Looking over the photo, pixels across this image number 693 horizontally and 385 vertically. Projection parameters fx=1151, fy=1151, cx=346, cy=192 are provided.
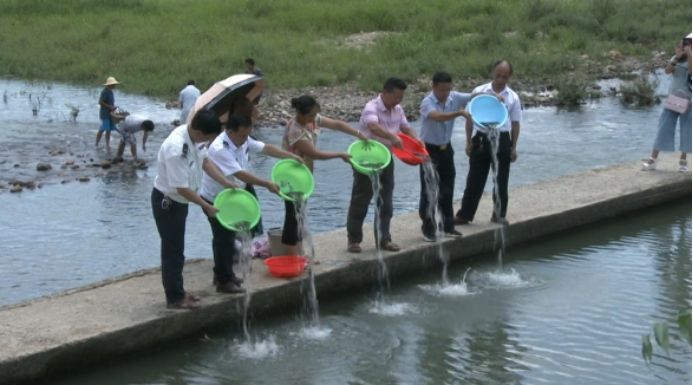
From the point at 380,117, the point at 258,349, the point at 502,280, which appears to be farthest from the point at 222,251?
the point at 502,280

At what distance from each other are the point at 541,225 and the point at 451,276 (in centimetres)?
142

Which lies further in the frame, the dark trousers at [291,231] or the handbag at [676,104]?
the handbag at [676,104]

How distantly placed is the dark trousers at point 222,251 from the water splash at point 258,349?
0.53 meters

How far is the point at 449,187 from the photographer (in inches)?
391

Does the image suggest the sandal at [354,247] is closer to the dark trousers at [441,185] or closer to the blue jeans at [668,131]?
the dark trousers at [441,185]

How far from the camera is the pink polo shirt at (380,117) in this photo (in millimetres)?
9336

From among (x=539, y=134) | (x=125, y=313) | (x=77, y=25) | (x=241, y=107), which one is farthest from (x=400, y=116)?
(x=77, y=25)

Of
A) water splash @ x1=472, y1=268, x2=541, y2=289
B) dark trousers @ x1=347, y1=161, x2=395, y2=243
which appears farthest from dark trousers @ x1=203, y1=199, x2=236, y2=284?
water splash @ x1=472, y1=268, x2=541, y2=289

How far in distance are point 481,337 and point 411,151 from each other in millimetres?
1947

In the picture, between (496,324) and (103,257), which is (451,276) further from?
(103,257)

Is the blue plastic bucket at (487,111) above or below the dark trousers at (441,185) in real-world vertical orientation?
above

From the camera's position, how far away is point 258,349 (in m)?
8.05

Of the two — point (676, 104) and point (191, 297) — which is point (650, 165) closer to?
point (676, 104)

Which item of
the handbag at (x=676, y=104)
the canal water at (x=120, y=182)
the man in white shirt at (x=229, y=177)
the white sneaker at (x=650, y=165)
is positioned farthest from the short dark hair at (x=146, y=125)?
the man in white shirt at (x=229, y=177)
